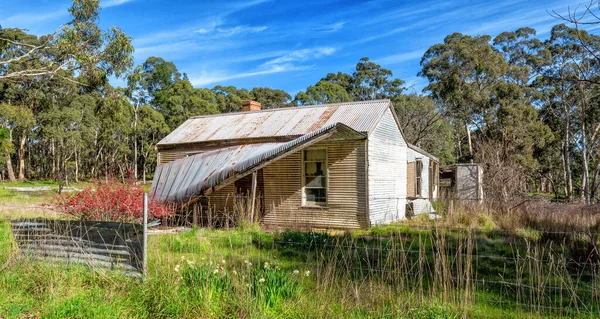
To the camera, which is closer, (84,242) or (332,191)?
(84,242)

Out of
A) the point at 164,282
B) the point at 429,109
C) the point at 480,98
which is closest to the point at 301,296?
the point at 164,282

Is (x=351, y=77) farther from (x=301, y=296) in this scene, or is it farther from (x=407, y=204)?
(x=301, y=296)

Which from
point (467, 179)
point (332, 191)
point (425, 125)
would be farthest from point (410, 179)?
point (425, 125)

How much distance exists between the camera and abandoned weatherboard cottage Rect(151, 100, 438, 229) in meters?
11.6

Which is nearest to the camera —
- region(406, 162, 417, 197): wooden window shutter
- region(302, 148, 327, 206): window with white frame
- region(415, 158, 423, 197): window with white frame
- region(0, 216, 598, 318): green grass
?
region(0, 216, 598, 318): green grass

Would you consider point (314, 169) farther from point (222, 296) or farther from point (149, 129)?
point (149, 129)

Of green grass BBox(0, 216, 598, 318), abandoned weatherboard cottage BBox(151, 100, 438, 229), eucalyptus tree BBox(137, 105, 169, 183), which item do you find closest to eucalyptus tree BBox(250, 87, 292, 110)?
eucalyptus tree BBox(137, 105, 169, 183)

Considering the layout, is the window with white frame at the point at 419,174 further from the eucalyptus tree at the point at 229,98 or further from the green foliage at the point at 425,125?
the eucalyptus tree at the point at 229,98

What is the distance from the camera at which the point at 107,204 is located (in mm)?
9320

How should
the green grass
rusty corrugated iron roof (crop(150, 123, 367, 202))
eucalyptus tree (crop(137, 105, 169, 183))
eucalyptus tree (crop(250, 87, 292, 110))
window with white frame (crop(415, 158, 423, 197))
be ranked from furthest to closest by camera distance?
eucalyptus tree (crop(250, 87, 292, 110)) < eucalyptus tree (crop(137, 105, 169, 183)) < window with white frame (crop(415, 158, 423, 197)) < rusty corrugated iron roof (crop(150, 123, 367, 202)) < the green grass

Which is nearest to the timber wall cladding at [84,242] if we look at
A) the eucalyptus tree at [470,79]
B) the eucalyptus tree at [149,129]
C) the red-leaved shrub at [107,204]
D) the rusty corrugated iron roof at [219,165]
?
the red-leaved shrub at [107,204]

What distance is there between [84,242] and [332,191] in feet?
29.4

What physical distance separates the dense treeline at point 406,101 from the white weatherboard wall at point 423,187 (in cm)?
271

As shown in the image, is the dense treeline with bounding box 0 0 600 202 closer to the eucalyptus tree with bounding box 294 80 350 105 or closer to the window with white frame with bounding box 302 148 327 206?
the eucalyptus tree with bounding box 294 80 350 105
